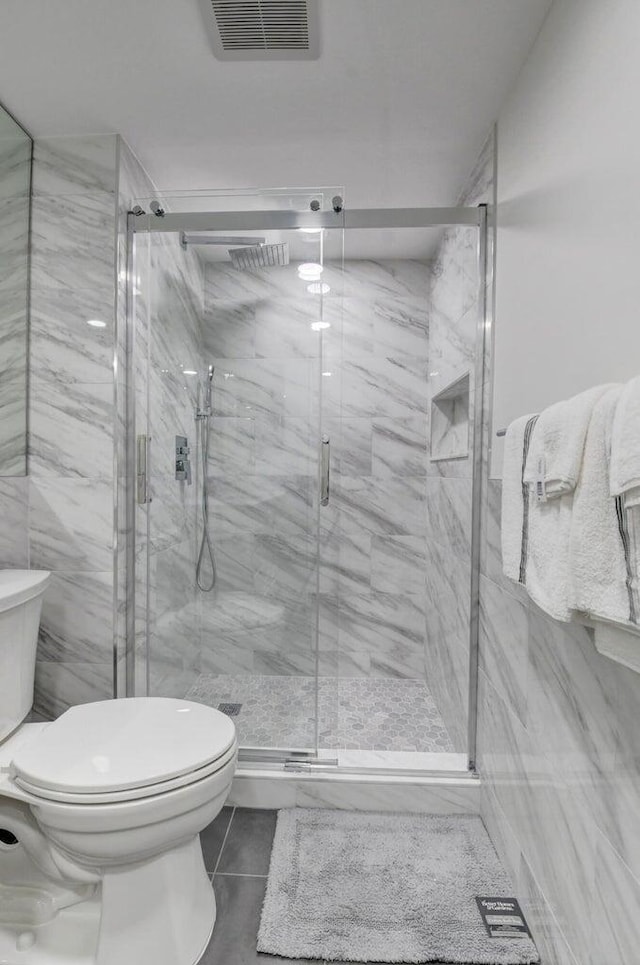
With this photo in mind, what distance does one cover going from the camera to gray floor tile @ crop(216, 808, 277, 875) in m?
1.43

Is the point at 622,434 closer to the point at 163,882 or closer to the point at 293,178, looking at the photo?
the point at 163,882

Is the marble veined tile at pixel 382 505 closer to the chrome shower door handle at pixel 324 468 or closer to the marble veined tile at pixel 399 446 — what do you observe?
the marble veined tile at pixel 399 446

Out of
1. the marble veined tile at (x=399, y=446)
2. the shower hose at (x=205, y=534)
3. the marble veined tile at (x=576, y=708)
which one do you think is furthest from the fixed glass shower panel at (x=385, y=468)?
the marble veined tile at (x=576, y=708)

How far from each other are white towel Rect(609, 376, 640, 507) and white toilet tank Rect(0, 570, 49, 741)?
1.41m

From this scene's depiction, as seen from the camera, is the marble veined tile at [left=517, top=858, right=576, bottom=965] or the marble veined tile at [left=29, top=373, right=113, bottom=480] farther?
the marble veined tile at [left=29, top=373, right=113, bottom=480]

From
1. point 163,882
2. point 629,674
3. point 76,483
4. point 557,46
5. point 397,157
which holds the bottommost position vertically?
point 163,882

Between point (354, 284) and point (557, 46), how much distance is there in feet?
5.11

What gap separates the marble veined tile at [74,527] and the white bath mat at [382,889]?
1.12 metres

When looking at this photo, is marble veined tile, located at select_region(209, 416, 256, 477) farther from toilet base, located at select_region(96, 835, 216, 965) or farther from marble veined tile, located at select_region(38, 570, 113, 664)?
toilet base, located at select_region(96, 835, 216, 965)

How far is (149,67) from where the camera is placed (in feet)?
4.62

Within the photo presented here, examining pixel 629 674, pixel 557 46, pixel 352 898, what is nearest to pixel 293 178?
pixel 557 46

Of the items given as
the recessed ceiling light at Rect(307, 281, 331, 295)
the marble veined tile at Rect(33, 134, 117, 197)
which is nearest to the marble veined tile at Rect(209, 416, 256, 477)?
the recessed ceiling light at Rect(307, 281, 331, 295)

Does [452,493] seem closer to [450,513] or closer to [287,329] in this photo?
[450,513]

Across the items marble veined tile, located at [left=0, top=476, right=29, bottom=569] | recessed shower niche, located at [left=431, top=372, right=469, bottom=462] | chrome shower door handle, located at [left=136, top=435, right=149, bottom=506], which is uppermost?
recessed shower niche, located at [left=431, top=372, right=469, bottom=462]
